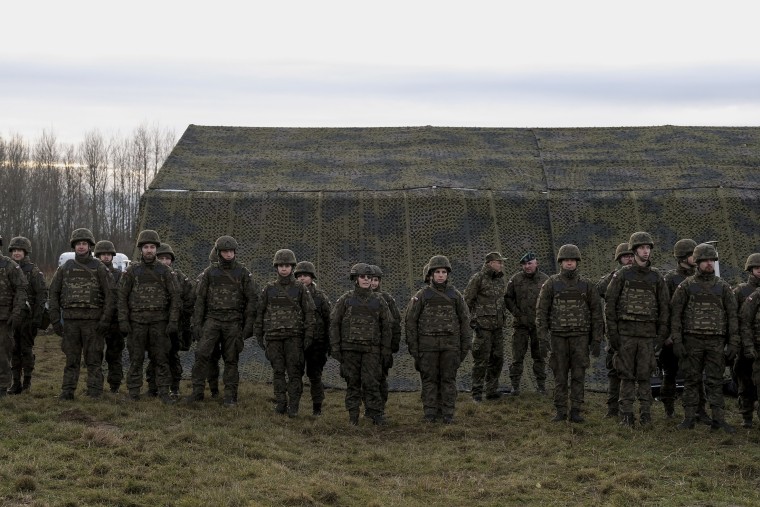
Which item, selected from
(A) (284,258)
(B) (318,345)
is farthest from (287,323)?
(A) (284,258)

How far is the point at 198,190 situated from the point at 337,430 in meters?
7.20

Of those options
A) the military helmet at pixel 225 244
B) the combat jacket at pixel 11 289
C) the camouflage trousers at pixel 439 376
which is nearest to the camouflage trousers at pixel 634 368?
the camouflage trousers at pixel 439 376

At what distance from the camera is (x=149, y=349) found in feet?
38.4

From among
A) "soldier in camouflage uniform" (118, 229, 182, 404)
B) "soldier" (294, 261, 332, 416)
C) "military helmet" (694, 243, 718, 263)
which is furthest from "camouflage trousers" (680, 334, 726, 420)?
"soldier in camouflage uniform" (118, 229, 182, 404)

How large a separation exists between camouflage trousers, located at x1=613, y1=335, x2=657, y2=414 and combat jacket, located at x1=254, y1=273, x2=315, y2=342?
3.62 metres

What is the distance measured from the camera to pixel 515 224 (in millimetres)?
16047

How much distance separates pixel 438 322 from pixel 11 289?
A: 16.7 feet

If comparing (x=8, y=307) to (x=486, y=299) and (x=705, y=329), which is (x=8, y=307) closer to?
(x=486, y=299)

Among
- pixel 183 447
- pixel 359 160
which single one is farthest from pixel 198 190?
pixel 183 447

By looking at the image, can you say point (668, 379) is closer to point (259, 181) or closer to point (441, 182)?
point (441, 182)

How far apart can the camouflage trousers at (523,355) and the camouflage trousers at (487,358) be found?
21 centimetres

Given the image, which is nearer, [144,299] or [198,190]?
[144,299]

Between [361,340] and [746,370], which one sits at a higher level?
[361,340]

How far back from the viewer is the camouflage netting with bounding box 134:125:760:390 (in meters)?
15.6
